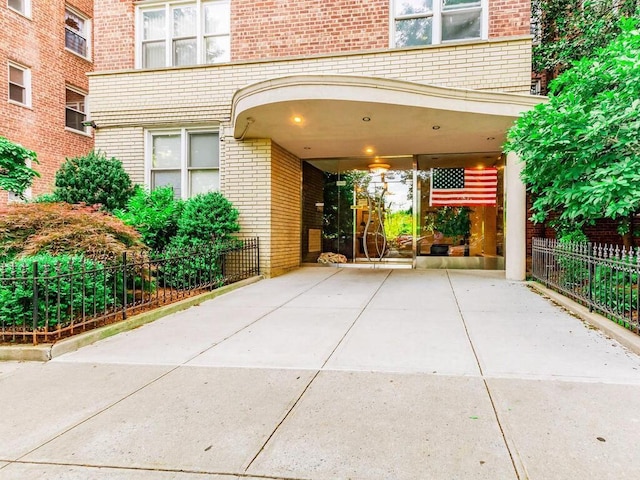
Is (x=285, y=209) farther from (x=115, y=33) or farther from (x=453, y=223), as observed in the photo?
(x=115, y=33)

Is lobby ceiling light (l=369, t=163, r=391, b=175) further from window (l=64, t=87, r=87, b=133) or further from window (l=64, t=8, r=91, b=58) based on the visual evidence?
window (l=64, t=8, r=91, b=58)

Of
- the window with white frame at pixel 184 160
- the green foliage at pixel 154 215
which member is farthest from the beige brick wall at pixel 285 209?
the green foliage at pixel 154 215

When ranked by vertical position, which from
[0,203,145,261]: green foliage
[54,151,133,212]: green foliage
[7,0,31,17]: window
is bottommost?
[0,203,145,261]: green foliage

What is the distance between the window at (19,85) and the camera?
13.8 meters

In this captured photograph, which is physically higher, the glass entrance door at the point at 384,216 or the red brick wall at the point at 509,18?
the red brick wall at the point at 509,18

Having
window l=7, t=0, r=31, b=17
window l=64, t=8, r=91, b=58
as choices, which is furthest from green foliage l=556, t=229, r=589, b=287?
window l=64, t=8, r=91, b=58

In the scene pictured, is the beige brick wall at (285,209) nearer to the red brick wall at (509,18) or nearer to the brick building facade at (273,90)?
the brick building facade at (273,90)

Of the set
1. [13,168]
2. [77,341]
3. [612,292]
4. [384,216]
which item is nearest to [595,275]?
[612,292]

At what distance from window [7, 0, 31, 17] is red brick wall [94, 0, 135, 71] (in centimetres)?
609

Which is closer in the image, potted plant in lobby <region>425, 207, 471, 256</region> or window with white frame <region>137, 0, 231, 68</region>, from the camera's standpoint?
window with white frame <region>137, 0, 231, 68</region>

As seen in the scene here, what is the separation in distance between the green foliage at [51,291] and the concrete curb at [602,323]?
5948 mm

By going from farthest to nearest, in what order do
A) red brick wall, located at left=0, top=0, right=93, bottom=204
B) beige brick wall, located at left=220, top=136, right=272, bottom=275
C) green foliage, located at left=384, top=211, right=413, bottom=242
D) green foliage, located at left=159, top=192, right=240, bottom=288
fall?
red brick wall, located at left=0, top=0, right=93, bottom=204 → green foliage, located at left=384, top=211, right=413, bottom=242 → beige brick wall, located at left=220, top=136, right=272, bottom=275 → green foliage, located at left=159, top=192, right=240, bottom=288

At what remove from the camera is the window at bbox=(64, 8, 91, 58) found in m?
16.0

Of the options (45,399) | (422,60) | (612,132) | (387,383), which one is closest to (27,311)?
(45,399)
